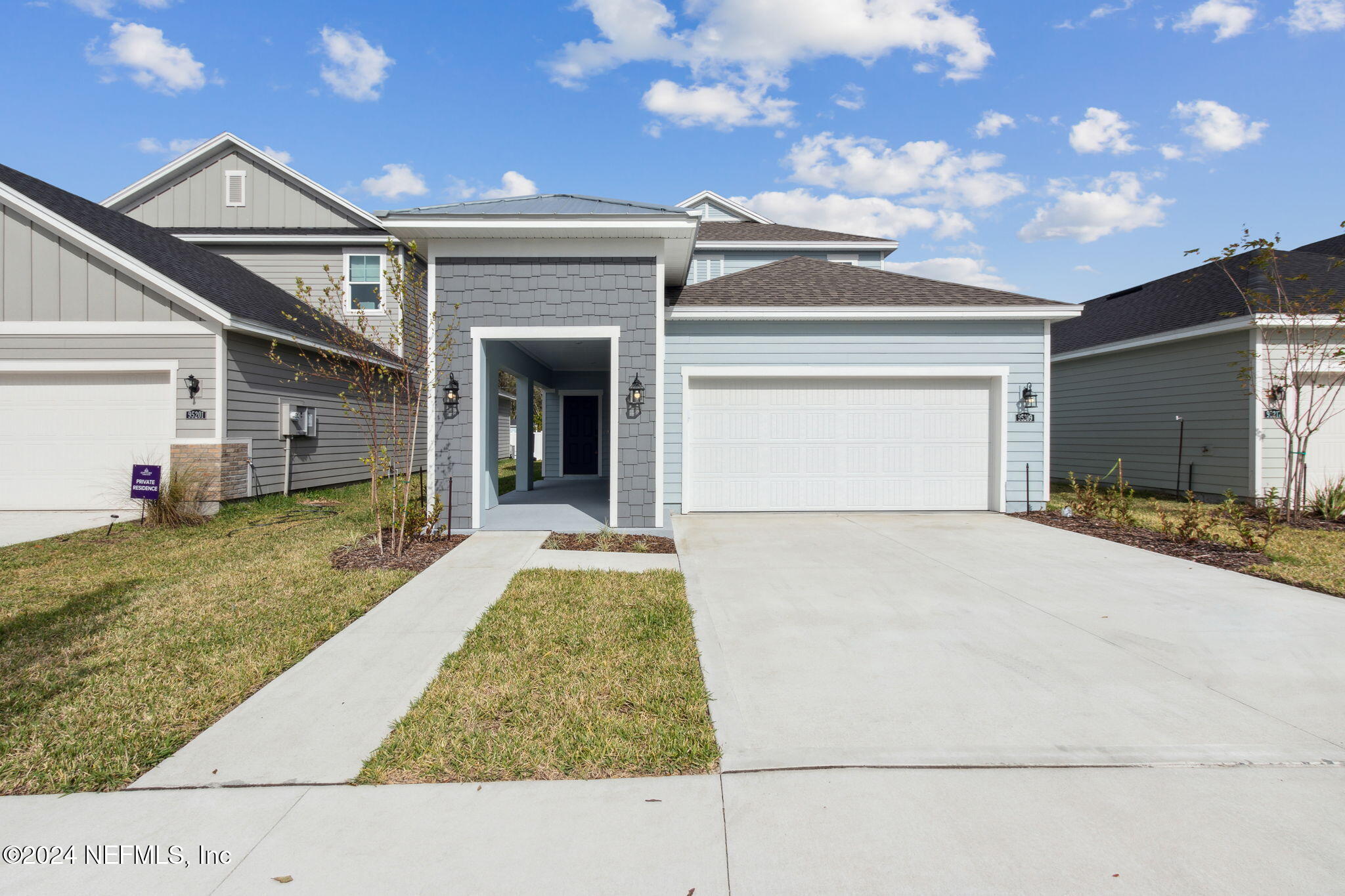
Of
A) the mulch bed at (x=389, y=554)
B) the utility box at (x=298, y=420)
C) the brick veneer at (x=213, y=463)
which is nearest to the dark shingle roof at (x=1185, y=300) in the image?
the mulch bed at (x=389, y=554)

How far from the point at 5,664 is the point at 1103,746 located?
6.06 meters

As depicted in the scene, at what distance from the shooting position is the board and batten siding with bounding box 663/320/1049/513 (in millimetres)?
9594

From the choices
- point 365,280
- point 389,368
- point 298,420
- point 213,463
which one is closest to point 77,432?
point 213,463

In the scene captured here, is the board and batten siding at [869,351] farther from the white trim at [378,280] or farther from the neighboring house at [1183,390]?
the white trim at [378,280]

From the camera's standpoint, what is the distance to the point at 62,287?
946cm

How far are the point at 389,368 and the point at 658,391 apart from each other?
396 centimetres

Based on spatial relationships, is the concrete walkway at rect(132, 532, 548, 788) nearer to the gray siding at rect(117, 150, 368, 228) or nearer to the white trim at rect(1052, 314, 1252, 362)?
the white trim at rect(1052, 314, 1252, 362)

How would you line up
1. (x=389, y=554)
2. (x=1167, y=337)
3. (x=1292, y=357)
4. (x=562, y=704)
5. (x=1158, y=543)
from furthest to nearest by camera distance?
(x=1167, y=337) < (x=1292, y=357) < (x=1158, y=543) < (x=389, y=554) < (x=562, y=704)

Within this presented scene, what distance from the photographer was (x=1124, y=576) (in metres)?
6.01

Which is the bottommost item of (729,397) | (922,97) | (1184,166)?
(729,397)

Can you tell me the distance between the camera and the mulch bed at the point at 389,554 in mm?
6320

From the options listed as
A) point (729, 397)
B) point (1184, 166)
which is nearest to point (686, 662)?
point (729, 397)

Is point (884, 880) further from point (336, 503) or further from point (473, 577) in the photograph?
point (336, 503)

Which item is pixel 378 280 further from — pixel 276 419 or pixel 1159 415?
pixel 1159 415
